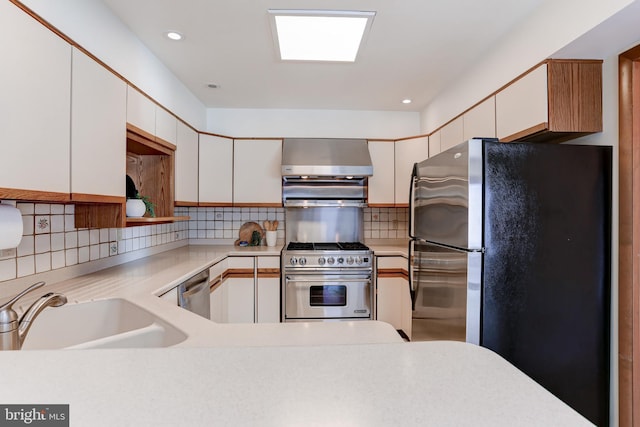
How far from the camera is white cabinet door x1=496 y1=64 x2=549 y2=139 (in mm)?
1689

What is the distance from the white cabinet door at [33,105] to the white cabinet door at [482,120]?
2289mm

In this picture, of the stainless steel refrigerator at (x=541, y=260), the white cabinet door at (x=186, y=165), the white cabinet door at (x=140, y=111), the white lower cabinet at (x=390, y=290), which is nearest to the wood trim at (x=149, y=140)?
the white cabinet door at (x=140, y=111)

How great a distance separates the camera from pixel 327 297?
309cm

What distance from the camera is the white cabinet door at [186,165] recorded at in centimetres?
275

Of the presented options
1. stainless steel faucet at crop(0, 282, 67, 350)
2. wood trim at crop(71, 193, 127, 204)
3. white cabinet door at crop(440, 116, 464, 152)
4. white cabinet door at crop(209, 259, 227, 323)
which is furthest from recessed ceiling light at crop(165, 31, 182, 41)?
white cabinet door at crop(440, 116, 464, 152)

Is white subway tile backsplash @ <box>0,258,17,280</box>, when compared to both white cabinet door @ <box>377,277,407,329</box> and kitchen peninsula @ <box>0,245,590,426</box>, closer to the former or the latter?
kitchen peninsula @ <box>0,245,590,426</box>

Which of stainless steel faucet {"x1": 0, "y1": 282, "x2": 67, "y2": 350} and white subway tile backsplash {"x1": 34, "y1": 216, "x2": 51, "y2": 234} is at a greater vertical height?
white subway tile backsplash {"x1": 34, "y1": 216, "x2": 51, "y2": 234}

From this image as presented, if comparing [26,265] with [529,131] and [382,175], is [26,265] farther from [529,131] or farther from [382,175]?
[382,175]

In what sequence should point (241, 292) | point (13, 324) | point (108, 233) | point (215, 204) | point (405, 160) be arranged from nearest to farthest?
point (13, 324), point (108, 233), point (241, 292), point (215, 204), point (405, 160)

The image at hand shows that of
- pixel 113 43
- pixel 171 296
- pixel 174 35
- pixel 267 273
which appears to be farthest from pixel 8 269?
pixel 267 273

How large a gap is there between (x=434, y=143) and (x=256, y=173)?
69.0 inches

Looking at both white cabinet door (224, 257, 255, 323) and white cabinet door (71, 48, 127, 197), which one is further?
white cabinet door (224, 257, 255, 323)

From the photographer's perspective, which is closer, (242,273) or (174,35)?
(174,35)

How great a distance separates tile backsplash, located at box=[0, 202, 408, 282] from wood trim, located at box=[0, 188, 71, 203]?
343 mm
